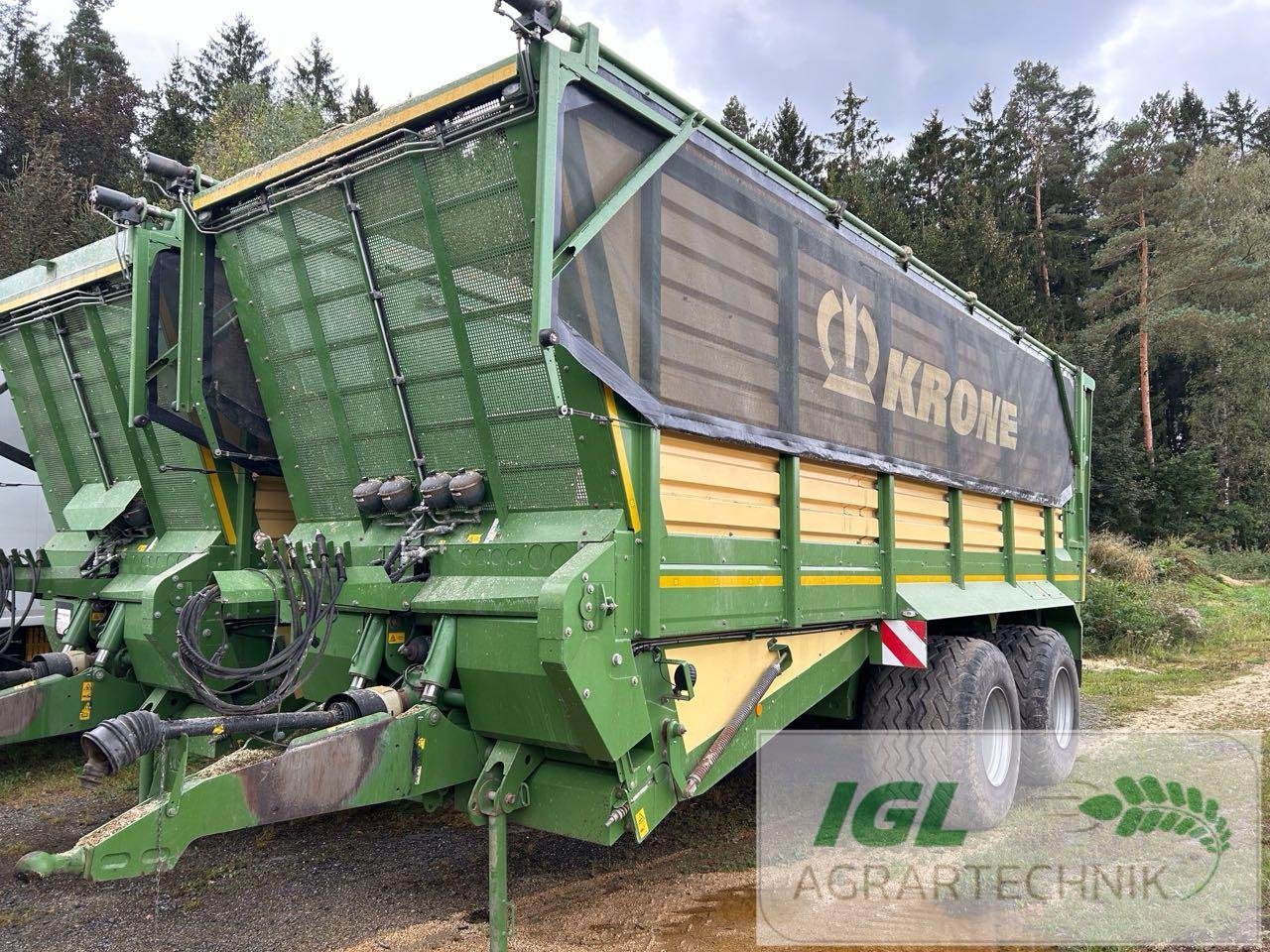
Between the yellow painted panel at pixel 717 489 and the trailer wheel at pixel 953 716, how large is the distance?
1685mm

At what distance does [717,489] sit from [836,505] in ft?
3.25

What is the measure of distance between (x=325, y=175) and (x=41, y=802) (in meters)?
4.60

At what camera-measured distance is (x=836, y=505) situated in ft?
14.3

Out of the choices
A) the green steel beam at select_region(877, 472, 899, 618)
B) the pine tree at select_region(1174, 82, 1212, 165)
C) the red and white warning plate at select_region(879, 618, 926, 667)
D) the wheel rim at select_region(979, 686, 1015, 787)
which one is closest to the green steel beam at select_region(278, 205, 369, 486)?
the green steel beam at select_region(877, 472, 899, 618)

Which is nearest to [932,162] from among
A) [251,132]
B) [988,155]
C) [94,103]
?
[988,155]

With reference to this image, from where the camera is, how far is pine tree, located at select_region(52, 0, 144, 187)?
26.0 m

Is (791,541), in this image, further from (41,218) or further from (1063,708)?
(41,218)

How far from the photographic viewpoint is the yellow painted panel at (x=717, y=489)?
3342 millimetres

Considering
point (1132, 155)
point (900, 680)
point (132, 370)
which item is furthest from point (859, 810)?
point (1132, 155)

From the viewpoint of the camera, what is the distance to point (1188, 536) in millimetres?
24047

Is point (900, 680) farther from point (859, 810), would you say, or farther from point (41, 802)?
point (41, 802)

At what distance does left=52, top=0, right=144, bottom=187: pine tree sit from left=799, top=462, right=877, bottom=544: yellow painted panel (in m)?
24.5

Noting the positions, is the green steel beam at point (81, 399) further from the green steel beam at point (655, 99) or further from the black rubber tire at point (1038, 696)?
the black rubber tire at point (1038, 696)

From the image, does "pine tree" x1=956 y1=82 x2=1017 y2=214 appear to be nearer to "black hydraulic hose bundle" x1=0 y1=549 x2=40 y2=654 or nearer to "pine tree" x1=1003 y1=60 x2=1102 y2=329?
"pine tree" x1=1003 y1=60 x2=1102 y2=329
